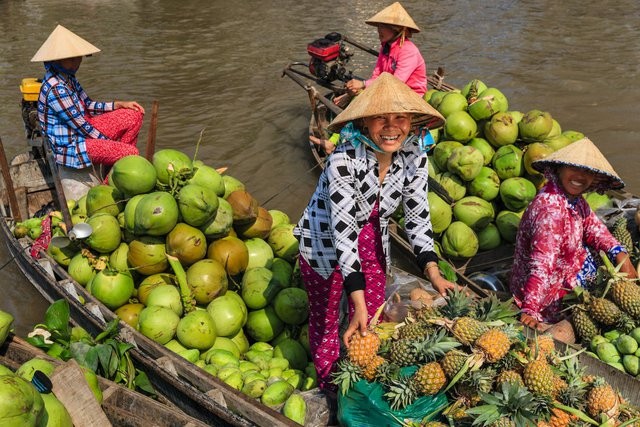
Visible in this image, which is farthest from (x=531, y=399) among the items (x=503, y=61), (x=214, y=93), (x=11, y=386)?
(x=503, y=61)

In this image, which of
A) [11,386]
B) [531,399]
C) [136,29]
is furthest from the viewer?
[136,29]

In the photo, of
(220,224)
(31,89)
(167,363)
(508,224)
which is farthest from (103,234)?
(508,224)

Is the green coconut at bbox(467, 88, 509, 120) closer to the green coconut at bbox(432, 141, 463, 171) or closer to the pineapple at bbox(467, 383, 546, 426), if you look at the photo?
the green coconut at bbox(432, 141, 463, 171)

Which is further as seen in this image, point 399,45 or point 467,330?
point 399,45

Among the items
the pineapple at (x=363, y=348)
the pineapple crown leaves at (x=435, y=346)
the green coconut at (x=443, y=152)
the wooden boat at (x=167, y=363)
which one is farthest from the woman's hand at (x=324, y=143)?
the pineapple crown leaves at (x=435, y=346)

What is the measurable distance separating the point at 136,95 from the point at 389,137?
899cm

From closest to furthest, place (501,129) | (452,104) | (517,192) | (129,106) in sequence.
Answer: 1. (517,192)
2. (501,129)
3. (452,104)
4. (129,106)

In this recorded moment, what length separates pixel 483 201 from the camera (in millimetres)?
4930

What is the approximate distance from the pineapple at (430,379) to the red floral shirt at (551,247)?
1362 millimetres

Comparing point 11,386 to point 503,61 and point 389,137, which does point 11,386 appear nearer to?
point 389,137

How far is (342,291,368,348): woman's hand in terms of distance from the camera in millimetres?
2484

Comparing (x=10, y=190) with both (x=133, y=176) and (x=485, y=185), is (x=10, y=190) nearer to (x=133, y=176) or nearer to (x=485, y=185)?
Answer: (x=133, y=176)

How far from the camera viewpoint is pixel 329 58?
699cm

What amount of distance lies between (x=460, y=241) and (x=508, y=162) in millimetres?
884
